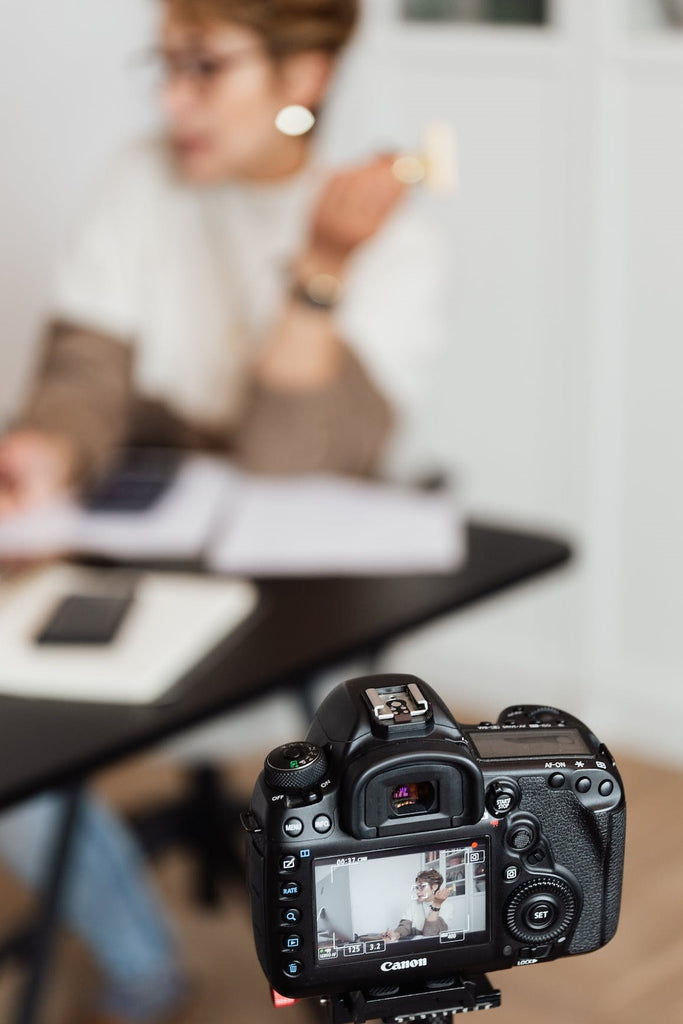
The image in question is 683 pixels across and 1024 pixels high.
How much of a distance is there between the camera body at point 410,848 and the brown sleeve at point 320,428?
82 cm

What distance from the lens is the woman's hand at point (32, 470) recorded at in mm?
1218

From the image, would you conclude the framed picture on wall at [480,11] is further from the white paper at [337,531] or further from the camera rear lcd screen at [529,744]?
the camera rear lcd screen at [529,744]

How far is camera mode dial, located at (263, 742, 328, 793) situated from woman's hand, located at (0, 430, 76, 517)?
2.60 feet

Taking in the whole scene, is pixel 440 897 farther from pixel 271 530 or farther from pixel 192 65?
pixel 192 65

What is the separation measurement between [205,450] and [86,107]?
22.8 inches

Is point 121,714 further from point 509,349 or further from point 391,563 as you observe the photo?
point 509,349

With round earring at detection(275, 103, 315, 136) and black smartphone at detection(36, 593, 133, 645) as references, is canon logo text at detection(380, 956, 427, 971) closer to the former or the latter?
round earring at detection(275, 103, 315, 136)

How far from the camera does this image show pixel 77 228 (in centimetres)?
151

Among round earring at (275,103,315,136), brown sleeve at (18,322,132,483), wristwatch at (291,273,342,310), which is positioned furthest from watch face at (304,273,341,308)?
round earring at (275,103,315,136)

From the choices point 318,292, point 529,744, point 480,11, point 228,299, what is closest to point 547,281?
point 480,11

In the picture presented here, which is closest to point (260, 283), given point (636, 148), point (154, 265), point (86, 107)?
point (154, 265)

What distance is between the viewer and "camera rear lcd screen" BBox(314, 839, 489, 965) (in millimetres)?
443

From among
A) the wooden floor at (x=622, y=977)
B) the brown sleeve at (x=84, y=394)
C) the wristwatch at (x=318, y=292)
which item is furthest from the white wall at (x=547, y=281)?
the wooden floor at (x=622, y=977)

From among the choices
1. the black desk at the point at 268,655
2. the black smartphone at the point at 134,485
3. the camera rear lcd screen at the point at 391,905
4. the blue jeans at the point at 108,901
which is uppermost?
the black smartphone at the point at 134,485
